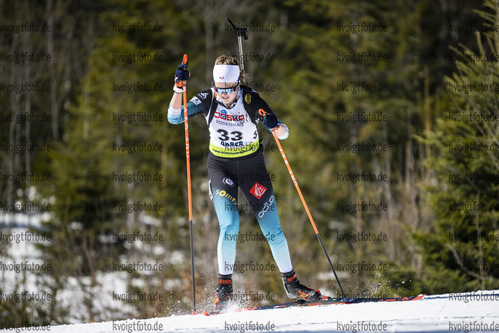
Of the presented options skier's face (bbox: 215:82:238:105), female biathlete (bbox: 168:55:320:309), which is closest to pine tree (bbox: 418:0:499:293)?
female biathlete (bbox: 168:55:320:309)

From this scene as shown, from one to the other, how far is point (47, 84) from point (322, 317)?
2518 cm

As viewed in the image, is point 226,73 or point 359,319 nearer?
point 359,319

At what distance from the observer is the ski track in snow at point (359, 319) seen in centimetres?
444

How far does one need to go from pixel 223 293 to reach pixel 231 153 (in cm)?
147

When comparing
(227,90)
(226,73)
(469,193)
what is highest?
(226,73)

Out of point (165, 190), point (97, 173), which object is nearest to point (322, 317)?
point (97, 173)

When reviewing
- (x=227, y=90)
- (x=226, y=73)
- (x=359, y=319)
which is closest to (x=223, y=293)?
(x=359, y=319)

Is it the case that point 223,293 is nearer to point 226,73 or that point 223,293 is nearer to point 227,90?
point 227,90

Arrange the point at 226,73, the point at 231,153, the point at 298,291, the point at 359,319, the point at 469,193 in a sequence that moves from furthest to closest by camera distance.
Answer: the point at 469,193 → the point at 298,291 → the point at 231,153 → the point at 226,73 → the point at 359,319

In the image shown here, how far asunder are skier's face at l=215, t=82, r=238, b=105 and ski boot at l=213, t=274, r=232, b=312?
5.99 ft

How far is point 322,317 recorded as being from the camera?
193 inches

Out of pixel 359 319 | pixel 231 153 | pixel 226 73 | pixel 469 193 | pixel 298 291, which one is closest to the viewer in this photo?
pixel 359 319

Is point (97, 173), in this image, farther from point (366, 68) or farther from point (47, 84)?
point (47, 84)

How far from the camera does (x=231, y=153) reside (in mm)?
5758
